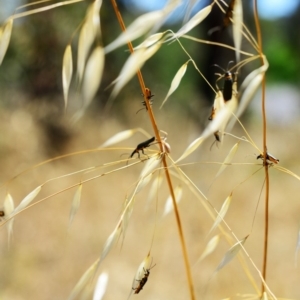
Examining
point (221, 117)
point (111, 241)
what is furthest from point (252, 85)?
point (111, 241)

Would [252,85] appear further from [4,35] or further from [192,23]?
[4,35]

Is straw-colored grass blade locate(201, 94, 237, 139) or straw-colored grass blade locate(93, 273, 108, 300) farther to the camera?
straw-colored grass blade locate(93, 273, 108, 300)

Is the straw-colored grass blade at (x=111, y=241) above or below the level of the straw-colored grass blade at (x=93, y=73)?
below

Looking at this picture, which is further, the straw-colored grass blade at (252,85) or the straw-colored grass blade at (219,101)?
the straw-colored grass blade at (219,101)

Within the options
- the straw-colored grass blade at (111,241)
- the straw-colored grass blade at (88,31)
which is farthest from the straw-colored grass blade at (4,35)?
the straw-colored grass blade at (111,241)

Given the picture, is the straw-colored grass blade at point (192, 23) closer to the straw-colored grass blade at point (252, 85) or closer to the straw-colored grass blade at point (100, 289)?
the straw-colored grass blade at point (252, 85)

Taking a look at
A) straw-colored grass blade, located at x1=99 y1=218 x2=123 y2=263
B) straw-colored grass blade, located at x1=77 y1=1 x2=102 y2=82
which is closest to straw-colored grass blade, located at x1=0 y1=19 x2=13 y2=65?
straw-colored grass blade, located at x1=77 y1=1 x2=102 y2=82

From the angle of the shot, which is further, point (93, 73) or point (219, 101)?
point (219, 101)

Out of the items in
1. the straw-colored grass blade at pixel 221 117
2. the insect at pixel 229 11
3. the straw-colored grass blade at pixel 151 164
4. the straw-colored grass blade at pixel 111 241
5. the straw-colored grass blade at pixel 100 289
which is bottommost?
the straw-colored grass blade at pixel 100 289

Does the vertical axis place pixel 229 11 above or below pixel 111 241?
above

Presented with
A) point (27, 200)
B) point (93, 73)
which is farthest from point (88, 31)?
point (27, 200)

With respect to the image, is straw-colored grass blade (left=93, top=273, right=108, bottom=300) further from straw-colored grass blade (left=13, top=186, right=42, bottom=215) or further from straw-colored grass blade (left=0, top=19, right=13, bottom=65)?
straw-colored grass blade (left=0, top=19, right=13, bottom=65)
